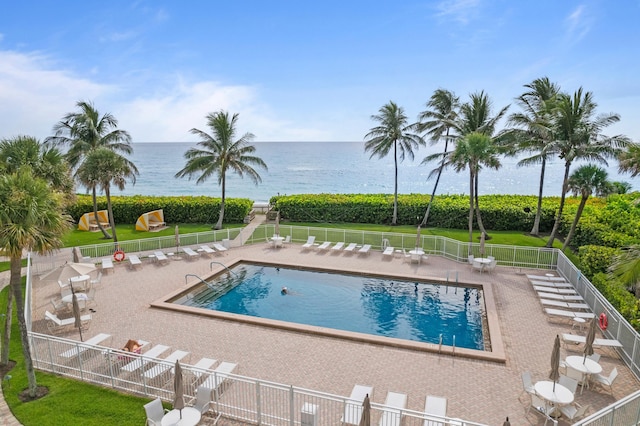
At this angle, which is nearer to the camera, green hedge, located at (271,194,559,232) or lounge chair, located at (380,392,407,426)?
lounge chair, located at (380,392,407,426)

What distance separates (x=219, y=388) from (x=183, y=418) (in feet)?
4.81

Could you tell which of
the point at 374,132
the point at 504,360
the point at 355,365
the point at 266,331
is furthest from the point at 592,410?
the point at 374,132

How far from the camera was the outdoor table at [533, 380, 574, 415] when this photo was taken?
891 cm

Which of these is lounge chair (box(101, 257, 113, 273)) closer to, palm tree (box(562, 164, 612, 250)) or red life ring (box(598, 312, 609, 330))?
red life ring (box(598, 312, 609, 330))

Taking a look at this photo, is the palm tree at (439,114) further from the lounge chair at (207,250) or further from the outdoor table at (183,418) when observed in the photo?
the outdoor table at (183,418)

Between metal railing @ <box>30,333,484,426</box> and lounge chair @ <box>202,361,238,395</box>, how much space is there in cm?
2

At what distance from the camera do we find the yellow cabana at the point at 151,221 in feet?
99.3

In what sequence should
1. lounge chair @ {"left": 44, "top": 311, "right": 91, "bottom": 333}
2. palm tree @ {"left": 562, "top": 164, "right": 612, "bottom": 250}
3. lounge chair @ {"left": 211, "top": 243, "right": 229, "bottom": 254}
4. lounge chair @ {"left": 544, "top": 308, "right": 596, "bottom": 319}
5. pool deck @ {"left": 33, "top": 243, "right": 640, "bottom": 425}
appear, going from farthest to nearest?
lounge chair @ {"left": 211, "top": 243, "right": 229, "bottom": 254} < palm tree @ {"left": 562, "top": 164, "right": 612, "bottom": 250} < lounge chair @ {"left": 544, "top": 308, "right": 596, "bottom": 319} < lounge chair @ {"left": 44, "top": 311, "right": 91, "bottom": 333} < pool deck @ {"left": 33, "top": 243, "right": 640, "bottom": 425}

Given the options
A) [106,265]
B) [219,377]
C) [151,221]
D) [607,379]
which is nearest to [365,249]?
[106,265]

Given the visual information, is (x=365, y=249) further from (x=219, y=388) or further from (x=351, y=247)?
(x=219, y=388)

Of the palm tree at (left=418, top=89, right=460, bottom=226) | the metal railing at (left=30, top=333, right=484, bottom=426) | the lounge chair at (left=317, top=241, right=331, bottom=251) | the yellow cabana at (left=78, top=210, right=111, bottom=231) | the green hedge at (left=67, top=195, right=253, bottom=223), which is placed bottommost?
the metal railing at (left=30, top=333, right=484, bottom=426)

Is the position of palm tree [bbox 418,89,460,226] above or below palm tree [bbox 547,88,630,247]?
above

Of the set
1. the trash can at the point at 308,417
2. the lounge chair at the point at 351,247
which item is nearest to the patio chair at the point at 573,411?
the trash can at the point at 308,417

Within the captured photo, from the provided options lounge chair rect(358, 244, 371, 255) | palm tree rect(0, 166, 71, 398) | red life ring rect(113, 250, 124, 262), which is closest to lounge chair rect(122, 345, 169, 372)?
palm tree rect(0, 166, 71, 398)
